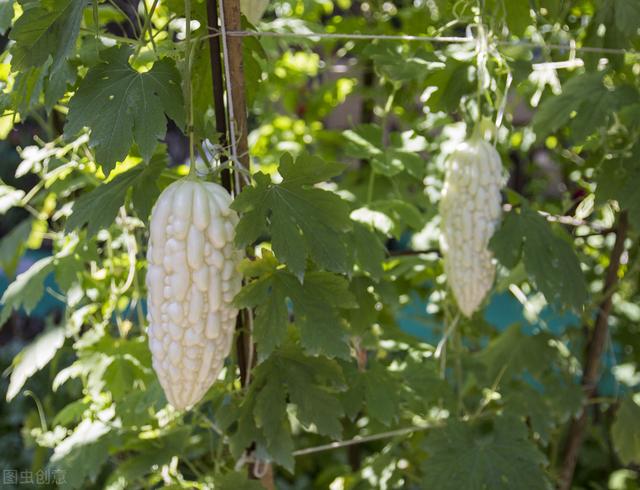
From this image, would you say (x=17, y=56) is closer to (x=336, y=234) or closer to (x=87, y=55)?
(x=87, y=55)

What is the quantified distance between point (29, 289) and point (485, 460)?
3.11 ft

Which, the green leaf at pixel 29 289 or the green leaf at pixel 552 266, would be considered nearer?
the green leaf at pixel 552 266

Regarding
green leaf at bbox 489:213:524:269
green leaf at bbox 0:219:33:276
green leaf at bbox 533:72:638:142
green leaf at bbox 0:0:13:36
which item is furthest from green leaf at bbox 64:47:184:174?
green leaf at bbox 0:219:33:276

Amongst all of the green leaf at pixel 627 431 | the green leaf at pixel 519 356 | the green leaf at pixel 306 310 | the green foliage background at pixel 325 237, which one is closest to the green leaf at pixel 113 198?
the green foliage background at pixel 325 237

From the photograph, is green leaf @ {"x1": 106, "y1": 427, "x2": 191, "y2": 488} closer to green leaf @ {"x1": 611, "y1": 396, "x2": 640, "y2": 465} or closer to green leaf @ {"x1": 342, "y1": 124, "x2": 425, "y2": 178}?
green leaf @ {"x1": 342, "y1": 124, "x2": 425, "y2": 178}

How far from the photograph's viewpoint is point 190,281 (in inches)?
38.9

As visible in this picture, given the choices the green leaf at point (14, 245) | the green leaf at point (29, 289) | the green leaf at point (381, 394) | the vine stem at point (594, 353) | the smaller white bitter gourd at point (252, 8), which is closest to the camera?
the smaller white bitter gourd at point (252, 8)

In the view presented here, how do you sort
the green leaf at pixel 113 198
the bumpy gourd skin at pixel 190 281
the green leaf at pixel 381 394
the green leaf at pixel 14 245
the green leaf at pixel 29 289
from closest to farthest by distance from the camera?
the bumpy gourd skin at pixel 190 281
the green leaf at pixel 113 198
the green leaf at pixel 381 394
the green leaf at pixel 29 289
the green leaf at pixel 14 245

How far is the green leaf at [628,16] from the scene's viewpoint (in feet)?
4.17

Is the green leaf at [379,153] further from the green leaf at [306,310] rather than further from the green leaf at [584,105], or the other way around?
the green leaf at [306,310]

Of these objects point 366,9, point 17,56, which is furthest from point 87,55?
point 366,9

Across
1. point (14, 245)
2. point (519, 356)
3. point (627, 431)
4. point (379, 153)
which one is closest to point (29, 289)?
point (14, 245)

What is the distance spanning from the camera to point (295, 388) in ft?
3.90

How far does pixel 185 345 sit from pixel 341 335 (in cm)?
20
